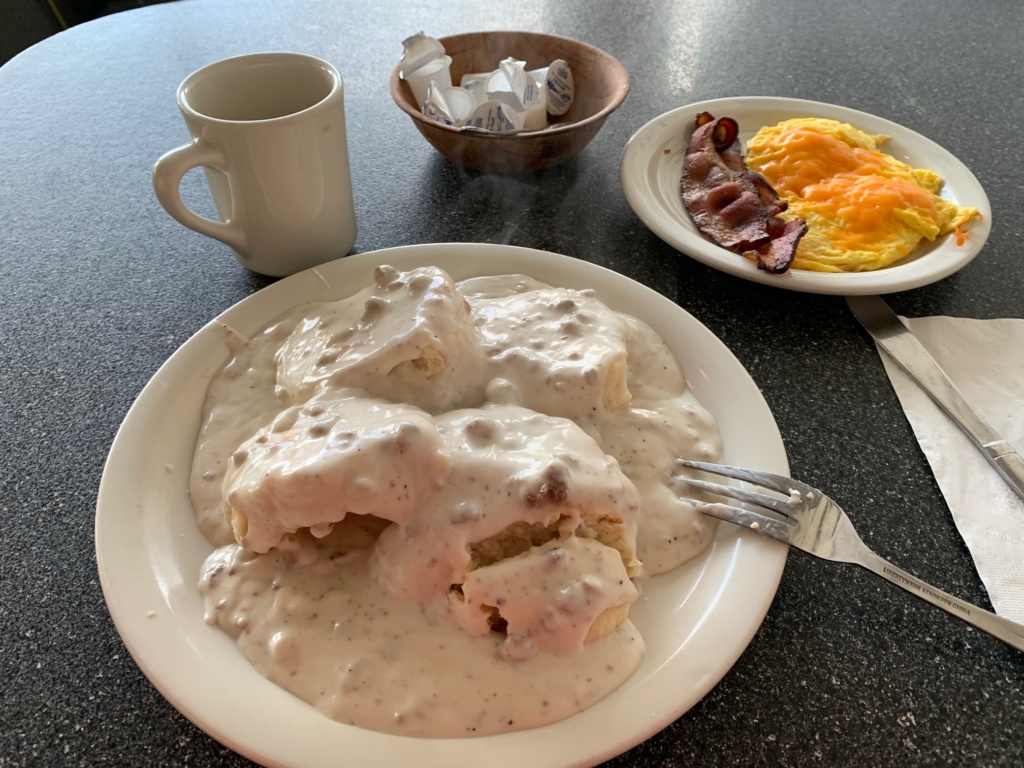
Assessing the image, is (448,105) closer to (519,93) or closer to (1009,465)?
(519,93)

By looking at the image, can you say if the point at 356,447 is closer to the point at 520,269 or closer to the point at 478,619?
the point at 478,619

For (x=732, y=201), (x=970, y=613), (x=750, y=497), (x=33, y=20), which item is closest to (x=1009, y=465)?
(x=970, y=613)

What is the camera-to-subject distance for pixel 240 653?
0.68 metres

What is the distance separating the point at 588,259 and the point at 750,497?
0.60 metres

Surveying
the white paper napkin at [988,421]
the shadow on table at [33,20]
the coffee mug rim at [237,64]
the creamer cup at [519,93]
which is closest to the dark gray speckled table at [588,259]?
the white paper napkin at [988,421]

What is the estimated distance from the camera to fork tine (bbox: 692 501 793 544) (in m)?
0.75

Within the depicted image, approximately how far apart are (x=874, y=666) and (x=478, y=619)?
441 millimetres

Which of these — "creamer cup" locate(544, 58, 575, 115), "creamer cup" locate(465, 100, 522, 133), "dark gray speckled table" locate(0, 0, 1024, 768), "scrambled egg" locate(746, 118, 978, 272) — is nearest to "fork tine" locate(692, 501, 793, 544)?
"dark gray speckled table" locate(0, 0, 1024, 768)

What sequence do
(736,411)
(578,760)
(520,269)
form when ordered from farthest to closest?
(520,269) < (736,411) < (578,760)

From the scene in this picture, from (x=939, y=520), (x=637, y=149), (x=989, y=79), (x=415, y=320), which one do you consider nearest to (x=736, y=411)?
(x=939, y=520)

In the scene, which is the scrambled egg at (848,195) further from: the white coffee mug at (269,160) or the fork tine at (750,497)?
the white coffee mug at (269,160)

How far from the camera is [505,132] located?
1253 mm

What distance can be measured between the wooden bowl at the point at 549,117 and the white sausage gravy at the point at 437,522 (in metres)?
0.52

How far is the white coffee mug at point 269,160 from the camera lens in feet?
3.17
